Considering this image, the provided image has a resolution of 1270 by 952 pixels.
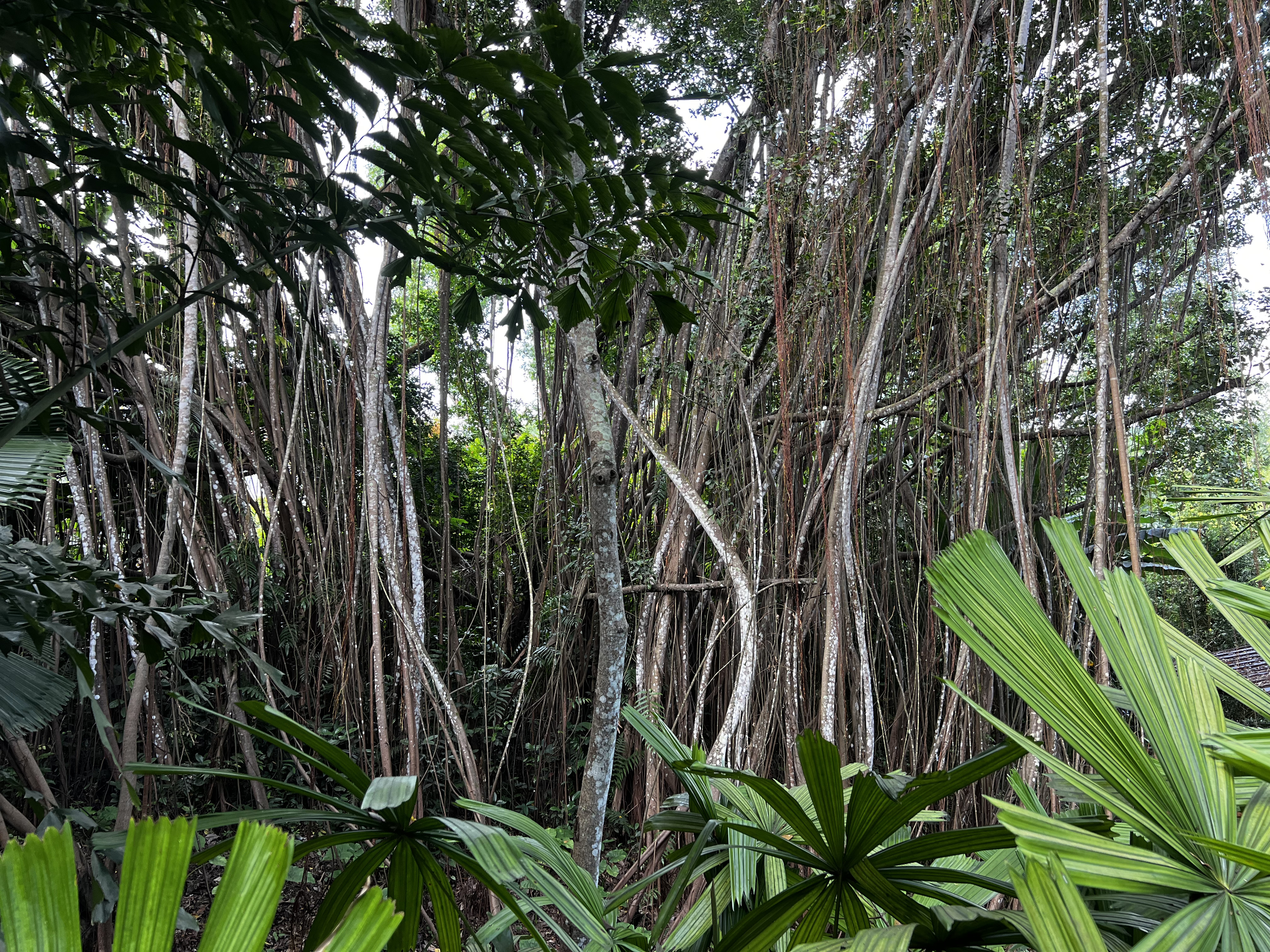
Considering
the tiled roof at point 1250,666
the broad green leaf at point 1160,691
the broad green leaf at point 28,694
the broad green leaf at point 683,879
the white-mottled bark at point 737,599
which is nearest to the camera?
the broad green leaf at point 1160,691

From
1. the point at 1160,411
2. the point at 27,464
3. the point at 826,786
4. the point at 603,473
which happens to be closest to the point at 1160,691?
the point at 826,786

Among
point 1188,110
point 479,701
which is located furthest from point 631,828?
point 1188,110

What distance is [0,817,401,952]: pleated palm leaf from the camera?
0.62 feet

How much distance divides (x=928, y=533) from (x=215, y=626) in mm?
1959

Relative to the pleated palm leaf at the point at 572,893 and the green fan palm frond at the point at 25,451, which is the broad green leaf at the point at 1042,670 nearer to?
the pleated palm leaf at the point at 572,893

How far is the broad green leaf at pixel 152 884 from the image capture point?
0.19m

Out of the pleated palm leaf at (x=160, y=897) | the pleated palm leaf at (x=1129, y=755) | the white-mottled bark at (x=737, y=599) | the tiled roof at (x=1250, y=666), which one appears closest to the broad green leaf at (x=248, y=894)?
the pleated palm leaf at (x=160, y=897)

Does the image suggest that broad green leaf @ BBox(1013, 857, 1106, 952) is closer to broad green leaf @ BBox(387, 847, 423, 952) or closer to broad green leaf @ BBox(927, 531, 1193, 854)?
broad green leaf @ BBox(927, 531, 1193, 854)

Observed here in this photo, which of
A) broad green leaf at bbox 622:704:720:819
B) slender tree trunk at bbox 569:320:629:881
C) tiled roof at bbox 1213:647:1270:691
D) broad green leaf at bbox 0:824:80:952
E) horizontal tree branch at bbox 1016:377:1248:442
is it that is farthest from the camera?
tiled roof at bbox 1213:647:1270:691

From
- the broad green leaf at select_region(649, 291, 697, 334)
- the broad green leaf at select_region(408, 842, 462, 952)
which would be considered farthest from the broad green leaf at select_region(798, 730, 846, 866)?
the broad green leaf at select_region(649, 291, 697, 334)

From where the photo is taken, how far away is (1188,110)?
225 centimetres

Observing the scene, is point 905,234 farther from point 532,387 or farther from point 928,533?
point 532,387

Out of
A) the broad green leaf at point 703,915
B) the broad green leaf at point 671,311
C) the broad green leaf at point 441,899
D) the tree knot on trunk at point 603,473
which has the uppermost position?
the broad green leaf at point 671,311

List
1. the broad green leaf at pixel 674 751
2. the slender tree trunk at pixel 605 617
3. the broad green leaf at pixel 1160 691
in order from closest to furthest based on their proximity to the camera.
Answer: the broad green leaf at pixel 1160 691 < the broad green leaf at pixel 674 751 < the slender tree trunk at pixel 605 617
